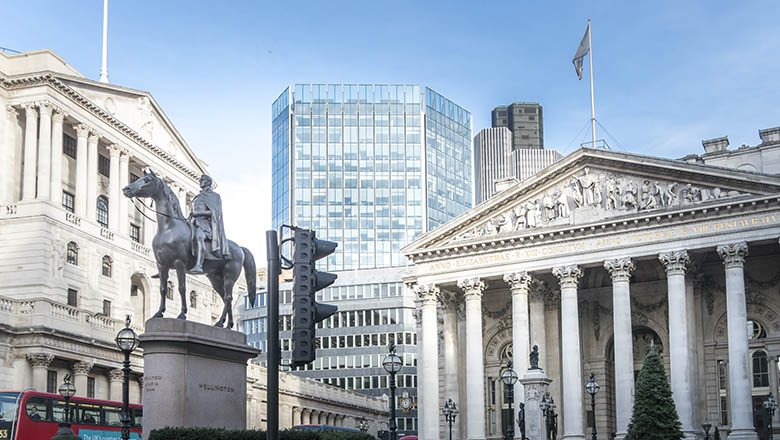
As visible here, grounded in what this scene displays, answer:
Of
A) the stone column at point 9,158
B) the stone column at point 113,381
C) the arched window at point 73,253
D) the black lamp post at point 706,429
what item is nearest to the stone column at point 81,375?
the stone column at point 113,381

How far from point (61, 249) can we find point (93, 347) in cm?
676

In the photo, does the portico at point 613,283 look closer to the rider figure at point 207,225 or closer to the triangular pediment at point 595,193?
the triangular pediment at point 595,193

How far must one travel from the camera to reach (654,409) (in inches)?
2008

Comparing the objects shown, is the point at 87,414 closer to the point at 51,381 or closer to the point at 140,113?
the point at 51,381

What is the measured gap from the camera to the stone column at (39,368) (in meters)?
56.2

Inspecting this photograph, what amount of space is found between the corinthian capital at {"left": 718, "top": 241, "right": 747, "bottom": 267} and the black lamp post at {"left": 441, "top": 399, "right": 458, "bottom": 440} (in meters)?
20.4

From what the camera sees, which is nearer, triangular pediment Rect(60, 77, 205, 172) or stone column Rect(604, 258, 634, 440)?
stone column Rect(604, 258, 634, 440)

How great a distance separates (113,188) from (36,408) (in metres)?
29.0

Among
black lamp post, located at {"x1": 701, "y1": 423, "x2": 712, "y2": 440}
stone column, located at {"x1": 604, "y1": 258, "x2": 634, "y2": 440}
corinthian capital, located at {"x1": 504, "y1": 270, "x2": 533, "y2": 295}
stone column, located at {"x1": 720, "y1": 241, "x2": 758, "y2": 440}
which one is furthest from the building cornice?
black lamp post, located at {"x1": 701, "y1": 423, "x2": 712, "y2": 440}

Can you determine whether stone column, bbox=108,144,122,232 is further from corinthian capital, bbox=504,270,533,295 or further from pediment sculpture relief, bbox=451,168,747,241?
corinthian capital, bbox=504,270,533,295

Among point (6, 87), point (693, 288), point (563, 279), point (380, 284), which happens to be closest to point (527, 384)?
point (563, 279)

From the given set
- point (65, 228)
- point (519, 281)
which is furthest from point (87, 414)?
point (519, 281)

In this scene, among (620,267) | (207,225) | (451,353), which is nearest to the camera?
A: (207,225)

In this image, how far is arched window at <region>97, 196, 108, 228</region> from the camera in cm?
7062
